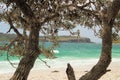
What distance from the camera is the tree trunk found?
6191 millimetres

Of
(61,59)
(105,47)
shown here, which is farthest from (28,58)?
(61,59)

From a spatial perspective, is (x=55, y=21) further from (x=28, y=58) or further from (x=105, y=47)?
(x=105, y=47)

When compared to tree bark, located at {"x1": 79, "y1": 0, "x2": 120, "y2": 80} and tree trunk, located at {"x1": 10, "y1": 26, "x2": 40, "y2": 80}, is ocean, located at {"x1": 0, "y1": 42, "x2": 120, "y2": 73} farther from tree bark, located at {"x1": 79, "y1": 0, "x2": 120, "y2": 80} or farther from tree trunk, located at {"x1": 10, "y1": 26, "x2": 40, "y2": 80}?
tree bark, located at {"x1": 79, "y1": 0, "x2": 120, "y2": 80}

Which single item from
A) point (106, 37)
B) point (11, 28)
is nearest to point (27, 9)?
point (11, 28)

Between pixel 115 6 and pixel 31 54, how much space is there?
6.01ft

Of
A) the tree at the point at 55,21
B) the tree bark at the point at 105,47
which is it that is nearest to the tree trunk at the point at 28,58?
the tree at the point at 55,21

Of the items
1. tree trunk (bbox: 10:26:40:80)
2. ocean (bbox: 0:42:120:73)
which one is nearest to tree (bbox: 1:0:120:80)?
tree trunk (bbox: 10:26:40:80)

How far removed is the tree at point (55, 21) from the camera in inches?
209

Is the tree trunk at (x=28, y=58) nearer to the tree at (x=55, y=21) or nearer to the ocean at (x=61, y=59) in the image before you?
the tree at (x=55, y=21)

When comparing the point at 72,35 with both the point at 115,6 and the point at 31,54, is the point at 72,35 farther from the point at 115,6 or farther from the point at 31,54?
the point at 115,6

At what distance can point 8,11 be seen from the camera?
7.81 m

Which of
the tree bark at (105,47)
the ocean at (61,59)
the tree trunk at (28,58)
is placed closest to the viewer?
the tree bark at (105,47)

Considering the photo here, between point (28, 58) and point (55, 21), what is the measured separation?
219cm

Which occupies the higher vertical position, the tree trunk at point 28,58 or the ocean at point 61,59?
the tree trunk at point 28,58
